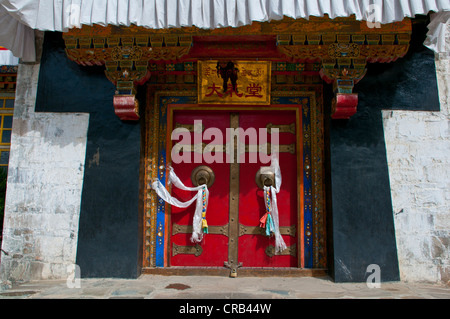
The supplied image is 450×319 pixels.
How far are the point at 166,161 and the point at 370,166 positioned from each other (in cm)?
289

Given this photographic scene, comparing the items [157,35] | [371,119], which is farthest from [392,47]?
[157,35]

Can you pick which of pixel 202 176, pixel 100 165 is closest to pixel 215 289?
pixel 202 176

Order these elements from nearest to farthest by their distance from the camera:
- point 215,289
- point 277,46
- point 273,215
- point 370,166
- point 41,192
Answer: point 215,289 → point 277,46 → point 370,166 → point 41,192 → point 273,215

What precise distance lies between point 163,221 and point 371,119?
330 cm

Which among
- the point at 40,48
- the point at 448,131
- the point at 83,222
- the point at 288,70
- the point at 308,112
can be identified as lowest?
the point at 83,222

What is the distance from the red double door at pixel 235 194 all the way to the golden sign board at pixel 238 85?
10.4 inches

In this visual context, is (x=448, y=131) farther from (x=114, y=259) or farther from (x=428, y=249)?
(x=114, y=259)

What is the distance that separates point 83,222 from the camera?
479 cm

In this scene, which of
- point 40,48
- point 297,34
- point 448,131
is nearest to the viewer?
point 297,34

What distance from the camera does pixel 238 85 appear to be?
516cm

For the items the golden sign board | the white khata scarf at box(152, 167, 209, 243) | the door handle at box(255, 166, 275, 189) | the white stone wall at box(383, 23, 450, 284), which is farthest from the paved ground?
the golden sign board

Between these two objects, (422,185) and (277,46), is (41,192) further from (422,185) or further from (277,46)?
(422,185)

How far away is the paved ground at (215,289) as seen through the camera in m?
3.96

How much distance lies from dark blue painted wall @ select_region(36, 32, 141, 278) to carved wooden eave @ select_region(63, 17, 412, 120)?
342 mm
